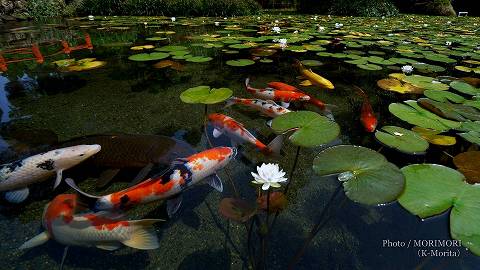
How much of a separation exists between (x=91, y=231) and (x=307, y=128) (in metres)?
1.24

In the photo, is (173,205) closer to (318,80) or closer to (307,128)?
(307,128)

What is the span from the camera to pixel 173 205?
4.19 feet

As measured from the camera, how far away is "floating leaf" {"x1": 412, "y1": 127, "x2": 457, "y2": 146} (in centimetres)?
174

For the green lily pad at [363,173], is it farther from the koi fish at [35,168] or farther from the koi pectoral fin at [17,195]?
the koi pectoral fin at [17,195]

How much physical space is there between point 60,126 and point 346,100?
2607mm

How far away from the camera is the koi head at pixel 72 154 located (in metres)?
1.41

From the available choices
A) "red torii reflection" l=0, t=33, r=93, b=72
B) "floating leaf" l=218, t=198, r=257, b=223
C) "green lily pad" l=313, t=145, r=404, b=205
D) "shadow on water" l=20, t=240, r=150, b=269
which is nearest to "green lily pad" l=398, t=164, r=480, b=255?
"green lily pad" l=313, t=145, r=404, b=205

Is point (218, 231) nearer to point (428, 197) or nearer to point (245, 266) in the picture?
point (245, 266)

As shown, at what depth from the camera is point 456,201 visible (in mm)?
1139

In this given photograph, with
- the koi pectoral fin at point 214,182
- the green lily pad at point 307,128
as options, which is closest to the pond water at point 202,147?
the koi pectoral fin at point 214,182

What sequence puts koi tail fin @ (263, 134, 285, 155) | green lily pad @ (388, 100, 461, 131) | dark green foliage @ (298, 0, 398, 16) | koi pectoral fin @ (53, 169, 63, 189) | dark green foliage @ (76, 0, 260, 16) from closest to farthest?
1. koi pectoral fin @ (53, 169, 63, 189)
2. koi tail fin @ (263, 134, 285, 155)
3. green lily pad @ (388, 100, 461, 131)
4. dark green foliage @ (76, 0, 260, 16)
5. dark green foliage @ (298, 0, 398, 16)

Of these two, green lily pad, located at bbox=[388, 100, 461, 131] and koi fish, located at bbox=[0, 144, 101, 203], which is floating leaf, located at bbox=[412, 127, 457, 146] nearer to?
green lily pad, located at bbox=[388, 100, 461, 131]

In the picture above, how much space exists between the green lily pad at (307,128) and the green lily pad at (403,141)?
13.9 inches

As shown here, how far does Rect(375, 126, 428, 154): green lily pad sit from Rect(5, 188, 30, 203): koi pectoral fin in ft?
6.68
